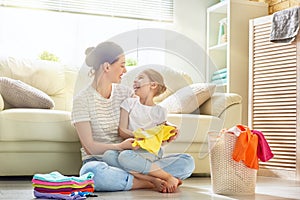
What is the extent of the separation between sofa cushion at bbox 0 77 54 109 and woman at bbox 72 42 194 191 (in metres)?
0.71

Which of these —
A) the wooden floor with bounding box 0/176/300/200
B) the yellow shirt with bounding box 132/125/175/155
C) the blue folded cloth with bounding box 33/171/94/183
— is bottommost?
the wooden floor with bounding box 0/176/300/200

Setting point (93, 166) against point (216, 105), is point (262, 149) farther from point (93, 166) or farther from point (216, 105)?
point (93, 166)

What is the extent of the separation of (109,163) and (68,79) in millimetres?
1304

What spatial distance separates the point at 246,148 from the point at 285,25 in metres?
1.43

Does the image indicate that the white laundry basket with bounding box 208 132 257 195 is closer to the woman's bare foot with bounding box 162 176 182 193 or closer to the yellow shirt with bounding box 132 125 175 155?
the woman's bare foot with bounding box 162 176 182 193

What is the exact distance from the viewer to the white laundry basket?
235cm

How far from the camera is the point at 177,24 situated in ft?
15.3

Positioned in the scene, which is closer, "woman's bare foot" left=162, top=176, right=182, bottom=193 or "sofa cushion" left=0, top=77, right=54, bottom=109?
"woman's bare foot" left=162, top=176, right=182, bottom=193

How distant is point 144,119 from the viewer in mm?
2049

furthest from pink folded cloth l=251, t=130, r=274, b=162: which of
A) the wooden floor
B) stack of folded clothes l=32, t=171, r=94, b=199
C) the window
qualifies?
the window

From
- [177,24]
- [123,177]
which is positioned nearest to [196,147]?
[123,177]

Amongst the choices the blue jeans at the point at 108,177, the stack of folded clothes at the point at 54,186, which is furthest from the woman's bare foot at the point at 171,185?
the stack of folded clothes at the point at 54,186

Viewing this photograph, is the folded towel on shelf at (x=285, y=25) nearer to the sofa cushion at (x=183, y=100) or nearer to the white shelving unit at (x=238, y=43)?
the white shelving unit at (x=238, y=43)

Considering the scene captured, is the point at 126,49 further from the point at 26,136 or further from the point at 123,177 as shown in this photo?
the point at 26,136
